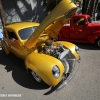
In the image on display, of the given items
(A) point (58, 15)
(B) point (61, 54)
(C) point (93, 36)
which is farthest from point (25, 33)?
(C) point (93, 36)

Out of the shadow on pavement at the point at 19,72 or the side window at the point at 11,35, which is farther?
the side window at the point at 11,35

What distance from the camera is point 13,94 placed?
3.48m

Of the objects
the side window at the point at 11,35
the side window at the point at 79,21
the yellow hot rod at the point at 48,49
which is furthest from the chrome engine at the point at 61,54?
the side window at the point at 79,21

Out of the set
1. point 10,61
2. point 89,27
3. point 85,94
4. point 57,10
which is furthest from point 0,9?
point 85,94

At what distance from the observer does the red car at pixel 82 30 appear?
19.1ft

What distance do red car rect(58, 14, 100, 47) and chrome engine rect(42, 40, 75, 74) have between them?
2.36 m

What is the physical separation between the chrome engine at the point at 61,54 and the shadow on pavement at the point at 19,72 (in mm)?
900

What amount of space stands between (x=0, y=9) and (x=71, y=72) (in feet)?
26.3

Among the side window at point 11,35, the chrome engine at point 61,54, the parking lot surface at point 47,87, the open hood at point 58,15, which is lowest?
the parking lot surface at point 47,87

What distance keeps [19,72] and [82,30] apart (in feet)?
12.1

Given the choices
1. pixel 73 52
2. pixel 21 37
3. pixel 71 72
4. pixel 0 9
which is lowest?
pixel 71 72

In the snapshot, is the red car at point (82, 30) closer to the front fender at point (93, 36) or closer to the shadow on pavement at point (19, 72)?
the front fender at point (93, 36)

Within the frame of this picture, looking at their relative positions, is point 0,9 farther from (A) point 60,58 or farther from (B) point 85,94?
(B) point 85,94

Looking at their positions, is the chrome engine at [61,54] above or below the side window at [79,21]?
below
